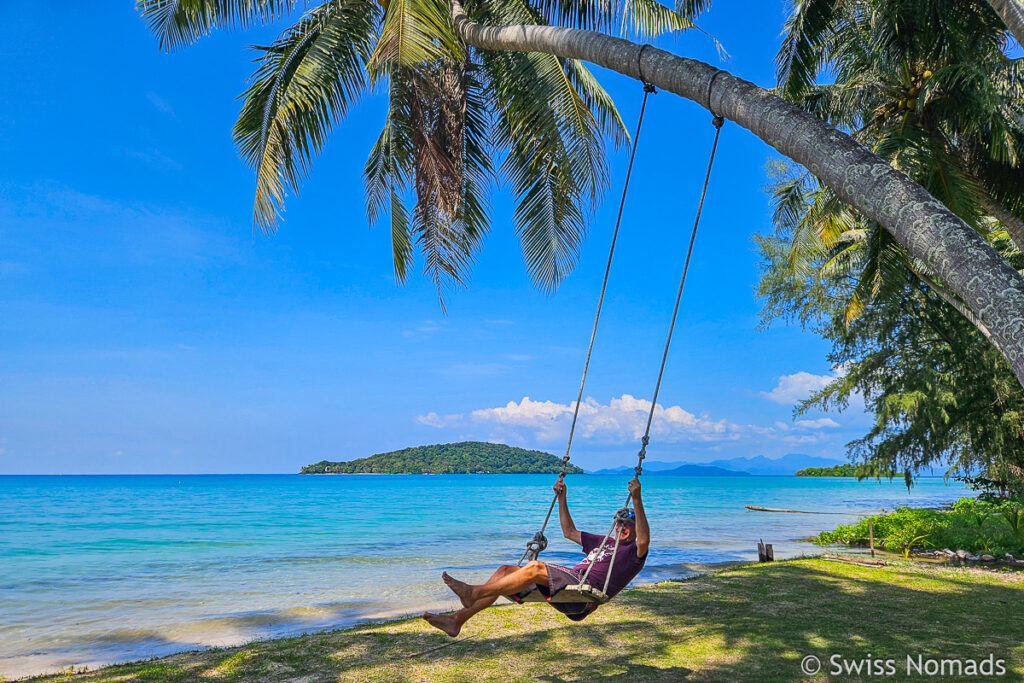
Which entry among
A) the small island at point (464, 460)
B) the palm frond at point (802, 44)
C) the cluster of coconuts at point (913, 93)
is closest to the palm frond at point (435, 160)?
the palm frond at point (802, 44)

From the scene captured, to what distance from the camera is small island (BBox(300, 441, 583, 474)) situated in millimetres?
93250

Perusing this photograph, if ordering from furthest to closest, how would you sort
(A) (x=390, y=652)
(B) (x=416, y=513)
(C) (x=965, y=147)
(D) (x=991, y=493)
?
(B) (x=416, y=513) → (D) (x=991, y=493) → (C) (x=965, y=147) → (A) (x=390, y=652)

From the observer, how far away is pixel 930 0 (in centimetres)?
687

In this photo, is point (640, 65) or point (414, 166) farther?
point (414, 166)

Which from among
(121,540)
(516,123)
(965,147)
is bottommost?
(121,540)

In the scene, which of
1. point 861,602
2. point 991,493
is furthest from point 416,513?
point 861,602

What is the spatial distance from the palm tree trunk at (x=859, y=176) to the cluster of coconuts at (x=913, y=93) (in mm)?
7175

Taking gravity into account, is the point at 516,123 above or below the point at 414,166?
above

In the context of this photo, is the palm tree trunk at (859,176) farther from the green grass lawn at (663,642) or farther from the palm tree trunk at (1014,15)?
the green grass lawn at (663,642)

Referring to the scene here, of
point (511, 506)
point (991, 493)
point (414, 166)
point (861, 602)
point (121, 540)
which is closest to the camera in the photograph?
point (414, 166)

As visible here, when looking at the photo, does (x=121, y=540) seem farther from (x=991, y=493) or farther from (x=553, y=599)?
(x=991, y=493)

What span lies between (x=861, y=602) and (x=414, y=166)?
→ 5.96 metres

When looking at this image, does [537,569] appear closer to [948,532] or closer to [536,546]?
[536,546]

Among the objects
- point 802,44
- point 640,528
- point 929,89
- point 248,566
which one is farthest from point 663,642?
point 248,566
